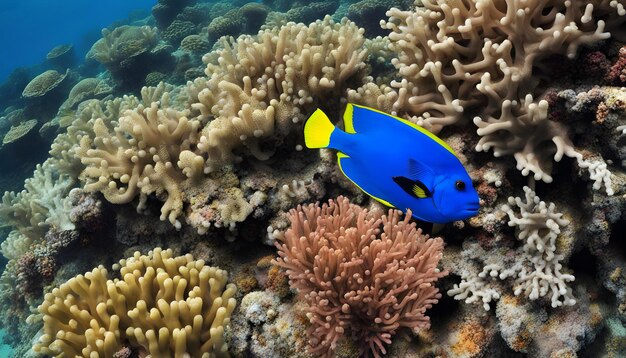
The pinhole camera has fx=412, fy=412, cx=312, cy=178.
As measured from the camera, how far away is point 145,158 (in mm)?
3588

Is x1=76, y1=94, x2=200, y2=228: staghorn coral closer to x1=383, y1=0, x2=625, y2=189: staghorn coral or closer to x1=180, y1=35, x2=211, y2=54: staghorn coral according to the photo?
x1=383, y1=0, x2=625, y2=189: staghorn coral

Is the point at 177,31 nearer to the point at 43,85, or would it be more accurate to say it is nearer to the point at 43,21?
the point at 43,85

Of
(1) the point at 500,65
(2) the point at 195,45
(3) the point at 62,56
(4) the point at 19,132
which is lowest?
(3) the point at 62,56

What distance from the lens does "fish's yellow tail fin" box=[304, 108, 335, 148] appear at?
83.0 inches

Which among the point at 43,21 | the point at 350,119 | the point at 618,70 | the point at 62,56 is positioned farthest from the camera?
the point at 43,21

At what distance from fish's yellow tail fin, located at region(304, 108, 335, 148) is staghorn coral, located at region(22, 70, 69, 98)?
49.2 ft

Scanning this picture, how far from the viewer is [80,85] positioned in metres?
13.1

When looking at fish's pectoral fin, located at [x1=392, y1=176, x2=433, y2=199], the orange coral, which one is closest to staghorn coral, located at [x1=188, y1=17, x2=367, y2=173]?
fish's pectoral fin, located at [x1=392, y1=176, x2=433, y2=199]

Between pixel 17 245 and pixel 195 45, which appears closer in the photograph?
pixel 17 245

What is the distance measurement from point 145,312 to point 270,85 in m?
1.97

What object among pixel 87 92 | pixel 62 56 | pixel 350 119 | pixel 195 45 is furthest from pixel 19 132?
pixel 350 119

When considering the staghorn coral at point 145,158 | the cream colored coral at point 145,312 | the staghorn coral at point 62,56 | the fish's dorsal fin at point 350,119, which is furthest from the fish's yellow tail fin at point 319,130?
the staghorn coral at point 62,56

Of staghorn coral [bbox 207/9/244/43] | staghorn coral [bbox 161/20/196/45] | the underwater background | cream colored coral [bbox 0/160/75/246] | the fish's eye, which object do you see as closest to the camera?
the fish's eye

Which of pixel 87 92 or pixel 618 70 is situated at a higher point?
pixel 618 70
